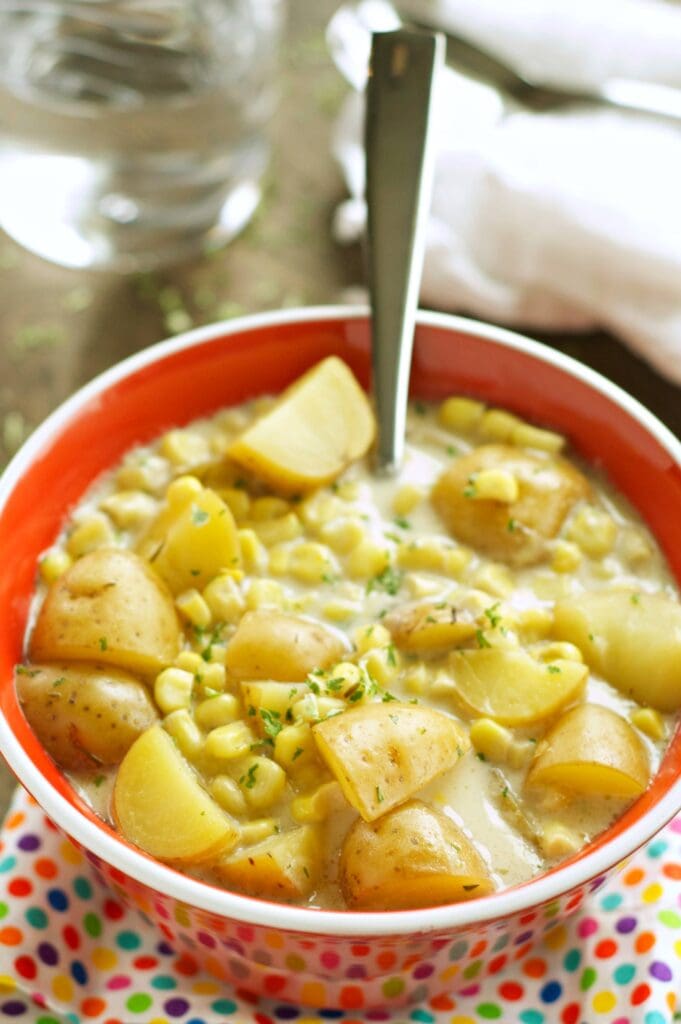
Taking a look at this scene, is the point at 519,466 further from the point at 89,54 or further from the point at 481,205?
the point at 89,54

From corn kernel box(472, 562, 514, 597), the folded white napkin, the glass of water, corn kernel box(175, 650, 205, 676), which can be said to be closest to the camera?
corn kernel box(175, 650, 205, 676)

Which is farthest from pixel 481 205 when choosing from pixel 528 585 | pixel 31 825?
pixel 31 825

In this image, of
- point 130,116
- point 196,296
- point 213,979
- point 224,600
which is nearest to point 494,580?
point 224,600

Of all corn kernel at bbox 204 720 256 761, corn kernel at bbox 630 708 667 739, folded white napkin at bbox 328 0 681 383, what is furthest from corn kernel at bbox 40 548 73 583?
folded white napkin at bbox 328 0 681 383

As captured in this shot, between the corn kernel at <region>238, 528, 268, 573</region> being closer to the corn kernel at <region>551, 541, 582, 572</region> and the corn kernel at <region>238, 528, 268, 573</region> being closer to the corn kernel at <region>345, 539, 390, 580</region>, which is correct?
the corn kernel at <region>345, 539, 390, 580</region>

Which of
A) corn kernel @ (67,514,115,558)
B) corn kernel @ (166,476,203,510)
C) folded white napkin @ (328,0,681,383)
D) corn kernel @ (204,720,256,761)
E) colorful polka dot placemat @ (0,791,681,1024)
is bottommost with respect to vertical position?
colorful polka dot placemat @ (0,791,681,1024)

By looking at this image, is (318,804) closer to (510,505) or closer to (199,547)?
(199,547)

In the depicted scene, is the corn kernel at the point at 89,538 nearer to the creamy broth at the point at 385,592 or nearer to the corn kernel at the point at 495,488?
the creamy broth at the point at 385,592

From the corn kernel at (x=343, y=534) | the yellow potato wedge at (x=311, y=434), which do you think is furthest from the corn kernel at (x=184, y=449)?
the corn kernel at (x=343, y=534)
